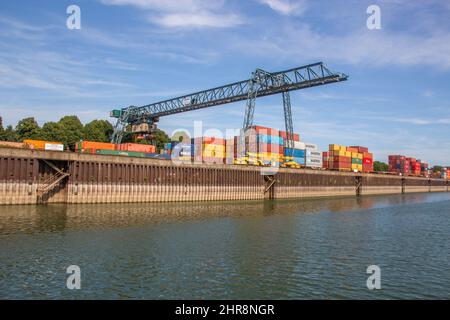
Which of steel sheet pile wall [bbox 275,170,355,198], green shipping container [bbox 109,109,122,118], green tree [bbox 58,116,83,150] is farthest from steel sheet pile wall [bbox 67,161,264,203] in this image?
green shipping container [bbox 109,109,122,118]

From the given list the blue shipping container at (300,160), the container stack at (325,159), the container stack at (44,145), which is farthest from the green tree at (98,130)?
the container stack at (325,159)

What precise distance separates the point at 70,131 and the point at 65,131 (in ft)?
5.99

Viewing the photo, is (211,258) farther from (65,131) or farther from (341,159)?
(341,159)

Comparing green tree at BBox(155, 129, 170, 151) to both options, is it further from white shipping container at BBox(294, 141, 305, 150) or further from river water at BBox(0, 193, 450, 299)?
river water at BBox(0, 193, 450, 299)

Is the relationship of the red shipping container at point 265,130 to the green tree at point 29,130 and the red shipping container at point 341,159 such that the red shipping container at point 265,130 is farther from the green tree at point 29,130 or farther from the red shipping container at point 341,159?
the green tree at point 29,130

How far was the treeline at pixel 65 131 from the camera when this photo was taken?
110 metres

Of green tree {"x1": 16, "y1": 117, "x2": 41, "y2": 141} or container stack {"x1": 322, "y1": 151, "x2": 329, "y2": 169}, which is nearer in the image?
green tree {"x1": 16, "y1": 117, "x2": 41, "y2": 141}

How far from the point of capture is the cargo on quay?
172 feet

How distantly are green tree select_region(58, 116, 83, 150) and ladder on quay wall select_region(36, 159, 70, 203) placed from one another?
2268 inches

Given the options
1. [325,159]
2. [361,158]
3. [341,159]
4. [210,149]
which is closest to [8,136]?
[210,149]

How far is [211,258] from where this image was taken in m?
26.2

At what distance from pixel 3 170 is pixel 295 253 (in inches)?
1732
